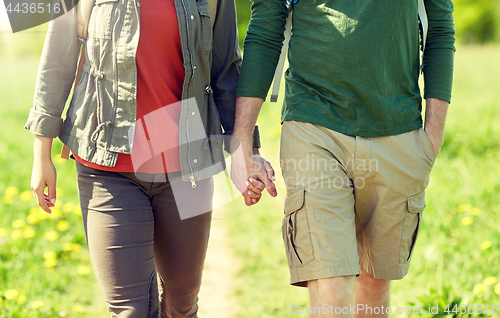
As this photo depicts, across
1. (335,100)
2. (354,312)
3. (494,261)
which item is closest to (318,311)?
(354,312)

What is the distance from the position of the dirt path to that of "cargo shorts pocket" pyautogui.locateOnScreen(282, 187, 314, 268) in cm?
81

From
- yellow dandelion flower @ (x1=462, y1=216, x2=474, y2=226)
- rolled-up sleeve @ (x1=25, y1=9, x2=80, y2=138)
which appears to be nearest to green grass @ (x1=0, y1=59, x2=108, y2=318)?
rolled-up sleeve @ (x1=25, y1=9, x2=80, y2=138)

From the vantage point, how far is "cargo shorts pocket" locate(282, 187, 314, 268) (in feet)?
6.53

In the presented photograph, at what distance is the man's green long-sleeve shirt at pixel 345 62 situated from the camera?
79.8 inches

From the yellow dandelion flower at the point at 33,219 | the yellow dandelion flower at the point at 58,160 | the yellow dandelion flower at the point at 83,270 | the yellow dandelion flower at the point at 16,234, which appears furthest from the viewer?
the yellow dandelion flower at the point at 58,160

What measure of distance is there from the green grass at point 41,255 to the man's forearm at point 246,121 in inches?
63.2

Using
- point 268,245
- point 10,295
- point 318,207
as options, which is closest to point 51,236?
point 10,295

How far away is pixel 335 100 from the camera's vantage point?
2.04 m

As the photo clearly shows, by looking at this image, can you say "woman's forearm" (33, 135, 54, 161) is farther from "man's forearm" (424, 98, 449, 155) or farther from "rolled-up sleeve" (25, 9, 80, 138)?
"man's forearm" (424, 98, 449, 155)

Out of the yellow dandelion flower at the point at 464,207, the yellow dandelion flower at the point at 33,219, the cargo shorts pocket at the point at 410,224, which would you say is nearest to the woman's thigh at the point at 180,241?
the cargo shorts pocket at the point at 410,224

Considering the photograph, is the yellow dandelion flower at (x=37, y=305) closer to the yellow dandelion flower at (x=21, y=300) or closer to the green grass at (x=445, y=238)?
the yellow dandelion flower at (x=21, y=300)

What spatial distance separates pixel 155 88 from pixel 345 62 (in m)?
0.82

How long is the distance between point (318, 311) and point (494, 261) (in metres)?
1.87

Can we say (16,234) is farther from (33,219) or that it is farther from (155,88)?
(155,88)
